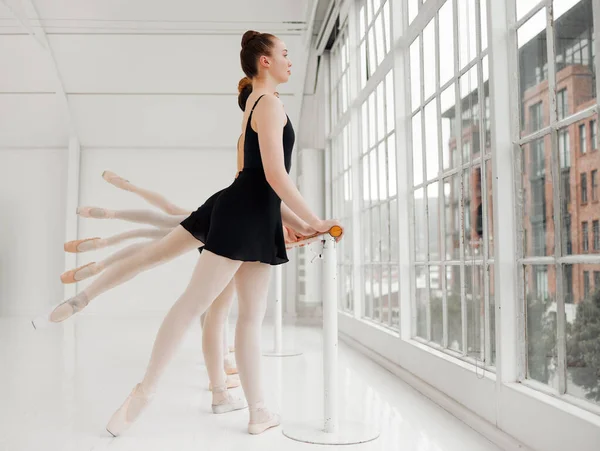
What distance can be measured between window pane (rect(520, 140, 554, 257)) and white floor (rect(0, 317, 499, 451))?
26.3 inches

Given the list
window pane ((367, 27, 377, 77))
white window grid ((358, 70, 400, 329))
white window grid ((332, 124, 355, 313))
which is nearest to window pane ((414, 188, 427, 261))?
white window grid ((358, 70, 400, 329))

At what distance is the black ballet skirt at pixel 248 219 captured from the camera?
2049 millimetres

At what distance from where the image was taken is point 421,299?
343cm

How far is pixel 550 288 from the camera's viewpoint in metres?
1.88

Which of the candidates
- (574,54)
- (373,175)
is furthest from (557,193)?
(373,175)

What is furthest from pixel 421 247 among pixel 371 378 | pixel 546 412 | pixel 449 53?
pixel 546 412

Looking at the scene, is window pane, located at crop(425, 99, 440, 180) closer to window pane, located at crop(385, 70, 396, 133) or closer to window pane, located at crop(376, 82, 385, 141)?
window pane, located at crop(385, 70, 396, 133)

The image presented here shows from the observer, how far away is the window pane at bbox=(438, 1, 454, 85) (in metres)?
2.91

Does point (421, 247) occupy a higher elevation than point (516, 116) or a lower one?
lower

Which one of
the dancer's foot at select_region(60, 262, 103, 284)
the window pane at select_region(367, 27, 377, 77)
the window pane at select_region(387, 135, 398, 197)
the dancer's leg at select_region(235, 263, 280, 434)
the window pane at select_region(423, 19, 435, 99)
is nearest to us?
the dancer's leg at select_region(235, 263, 280, 434)

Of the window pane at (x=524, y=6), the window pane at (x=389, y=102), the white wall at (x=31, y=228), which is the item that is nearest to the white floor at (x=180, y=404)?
the window pane at (x=524, y=6)

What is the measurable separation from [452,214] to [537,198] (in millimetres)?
946

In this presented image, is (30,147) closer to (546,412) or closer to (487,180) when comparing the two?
(487,180)

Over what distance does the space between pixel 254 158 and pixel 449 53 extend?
1292 millimetres
